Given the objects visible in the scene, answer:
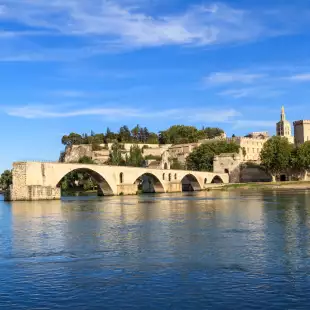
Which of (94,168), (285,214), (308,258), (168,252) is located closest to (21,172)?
(94,168)

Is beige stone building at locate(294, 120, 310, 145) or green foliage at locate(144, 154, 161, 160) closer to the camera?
green foliage at locate(144, 154, 161, 160)

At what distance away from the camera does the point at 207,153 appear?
107562 millimetres

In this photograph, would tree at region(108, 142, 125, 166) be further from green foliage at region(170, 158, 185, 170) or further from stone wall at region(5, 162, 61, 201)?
stone wall at region(5, 162, 61, 201)

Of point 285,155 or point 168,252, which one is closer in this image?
point 168,252

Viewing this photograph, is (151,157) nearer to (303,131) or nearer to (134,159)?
(134,159)

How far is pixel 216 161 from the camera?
103m

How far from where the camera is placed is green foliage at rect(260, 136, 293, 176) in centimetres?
9031

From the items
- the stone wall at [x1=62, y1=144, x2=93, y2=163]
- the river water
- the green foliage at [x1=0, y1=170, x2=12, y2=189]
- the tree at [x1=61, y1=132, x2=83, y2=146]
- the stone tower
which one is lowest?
the river water

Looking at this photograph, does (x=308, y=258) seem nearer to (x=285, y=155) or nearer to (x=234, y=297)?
(x=234, y=297)

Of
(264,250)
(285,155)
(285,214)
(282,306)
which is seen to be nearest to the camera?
(282,306)

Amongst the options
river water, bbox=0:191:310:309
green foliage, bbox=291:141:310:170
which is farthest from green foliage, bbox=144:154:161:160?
river water, bbox=0:191:310:309

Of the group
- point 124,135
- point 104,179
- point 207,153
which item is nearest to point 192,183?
point 207,153

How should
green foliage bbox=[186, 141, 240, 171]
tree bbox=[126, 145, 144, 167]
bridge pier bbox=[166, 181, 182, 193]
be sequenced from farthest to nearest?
green foliage bbox=[186, 141, 240, 171] < tree bbox=[126, 145, 144, 167] < bridge pier bbox=[166, 181, 182, 193]

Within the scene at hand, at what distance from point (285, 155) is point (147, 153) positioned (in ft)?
124
